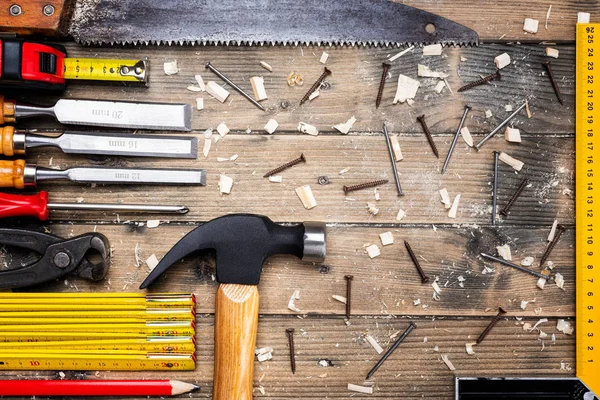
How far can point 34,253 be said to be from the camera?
2271mm

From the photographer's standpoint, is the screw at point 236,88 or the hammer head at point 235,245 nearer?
the hammer head at point 235,245

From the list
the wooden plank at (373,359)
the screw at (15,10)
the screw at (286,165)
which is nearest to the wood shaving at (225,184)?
the screw at (286,165)

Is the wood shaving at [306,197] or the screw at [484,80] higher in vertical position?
the screw at [484,80]

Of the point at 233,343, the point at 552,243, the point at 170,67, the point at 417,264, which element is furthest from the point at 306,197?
the point at 552,243

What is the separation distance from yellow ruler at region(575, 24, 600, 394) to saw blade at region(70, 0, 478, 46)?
553 mm

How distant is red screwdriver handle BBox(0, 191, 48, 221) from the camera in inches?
84.4

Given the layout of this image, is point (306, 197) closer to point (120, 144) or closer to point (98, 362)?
point (120, 144)

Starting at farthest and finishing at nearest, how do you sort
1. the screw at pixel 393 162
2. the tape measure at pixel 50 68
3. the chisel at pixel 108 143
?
the screw at pixel 393 162, the chisel at pixel 108 143, the tape measure at pixel 50 68

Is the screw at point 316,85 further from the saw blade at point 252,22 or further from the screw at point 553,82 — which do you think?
the screw at point 553,82

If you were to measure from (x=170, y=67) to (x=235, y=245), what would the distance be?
0.73m

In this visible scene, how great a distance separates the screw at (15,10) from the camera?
2.18 m

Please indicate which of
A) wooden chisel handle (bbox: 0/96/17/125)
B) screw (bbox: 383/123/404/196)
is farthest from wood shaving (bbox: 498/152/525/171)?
wooden chisel handle (bbox: 0/96/17/125)

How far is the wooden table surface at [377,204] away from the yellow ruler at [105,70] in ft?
0.23

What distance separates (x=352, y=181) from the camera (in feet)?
7.56
